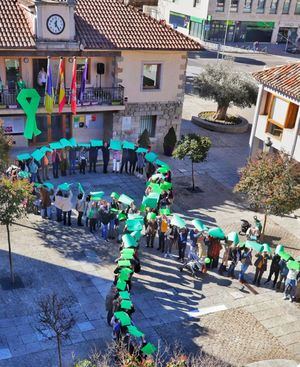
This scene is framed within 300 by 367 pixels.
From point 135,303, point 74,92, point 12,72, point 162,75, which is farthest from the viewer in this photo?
point 162,75

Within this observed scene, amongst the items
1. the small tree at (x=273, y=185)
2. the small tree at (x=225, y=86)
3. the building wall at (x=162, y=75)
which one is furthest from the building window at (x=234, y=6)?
the small tree at (x=273, y=185)

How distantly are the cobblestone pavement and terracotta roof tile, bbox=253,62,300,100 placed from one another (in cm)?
901

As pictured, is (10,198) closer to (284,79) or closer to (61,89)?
(61,89)

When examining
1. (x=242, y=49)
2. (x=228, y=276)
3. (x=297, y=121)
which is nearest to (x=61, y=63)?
(x=297, y=121)

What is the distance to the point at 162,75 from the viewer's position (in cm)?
2630

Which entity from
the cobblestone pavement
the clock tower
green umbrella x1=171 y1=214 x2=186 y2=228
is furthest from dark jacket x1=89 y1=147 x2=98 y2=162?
green umbrella x1=171 y1=214 x2=186 y2=228

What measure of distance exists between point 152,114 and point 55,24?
6896mm

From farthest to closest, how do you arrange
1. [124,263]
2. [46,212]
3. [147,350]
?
[46,212] → [124,263] → [147,350]

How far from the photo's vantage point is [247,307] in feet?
51.4

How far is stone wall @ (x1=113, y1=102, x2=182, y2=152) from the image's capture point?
86.1 feet

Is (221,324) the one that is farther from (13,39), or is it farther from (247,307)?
(13,39)

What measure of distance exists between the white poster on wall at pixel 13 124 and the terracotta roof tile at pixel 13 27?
145 inches

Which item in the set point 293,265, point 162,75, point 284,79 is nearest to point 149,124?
point 162,75

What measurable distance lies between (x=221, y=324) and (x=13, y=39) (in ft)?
51.7
